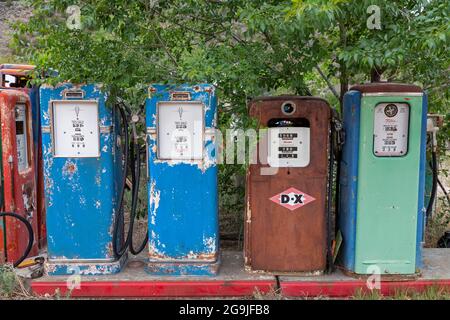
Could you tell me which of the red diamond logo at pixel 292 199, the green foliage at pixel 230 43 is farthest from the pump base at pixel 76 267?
the red diamond logo at pixel 292 199

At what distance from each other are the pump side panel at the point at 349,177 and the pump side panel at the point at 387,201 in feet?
0.14

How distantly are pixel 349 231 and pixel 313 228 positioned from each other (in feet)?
0.96

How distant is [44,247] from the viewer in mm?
5074

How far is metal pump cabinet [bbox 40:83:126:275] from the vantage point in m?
3.99

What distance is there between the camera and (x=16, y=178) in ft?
14.7

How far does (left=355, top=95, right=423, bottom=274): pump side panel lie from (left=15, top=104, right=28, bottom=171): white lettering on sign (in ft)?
9.65

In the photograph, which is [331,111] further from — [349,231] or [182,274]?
[182,274]

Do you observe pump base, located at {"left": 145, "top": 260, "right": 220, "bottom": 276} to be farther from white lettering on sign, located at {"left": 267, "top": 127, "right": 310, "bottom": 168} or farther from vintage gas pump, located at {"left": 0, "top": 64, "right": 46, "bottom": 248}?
vintage gas pump, located at {"left": 0, "top": 64, "right": 46, "bottom": 248}

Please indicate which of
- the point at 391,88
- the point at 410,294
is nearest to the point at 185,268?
the point at 410,294

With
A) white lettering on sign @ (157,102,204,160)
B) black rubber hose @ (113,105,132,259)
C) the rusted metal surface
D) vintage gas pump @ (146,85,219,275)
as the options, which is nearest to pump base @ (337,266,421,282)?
vintage gas pump @ (146,85,219,275)

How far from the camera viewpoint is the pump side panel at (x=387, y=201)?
3.94 metres

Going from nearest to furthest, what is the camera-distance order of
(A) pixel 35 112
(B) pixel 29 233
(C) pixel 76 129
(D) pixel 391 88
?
1. (D) pixel 391 88
2. (C) pixel 76 129
3. (B) pixel 29 233
4. (A) pixel 35 112

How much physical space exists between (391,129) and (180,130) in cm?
164

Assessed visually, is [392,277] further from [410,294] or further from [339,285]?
[339,285]
